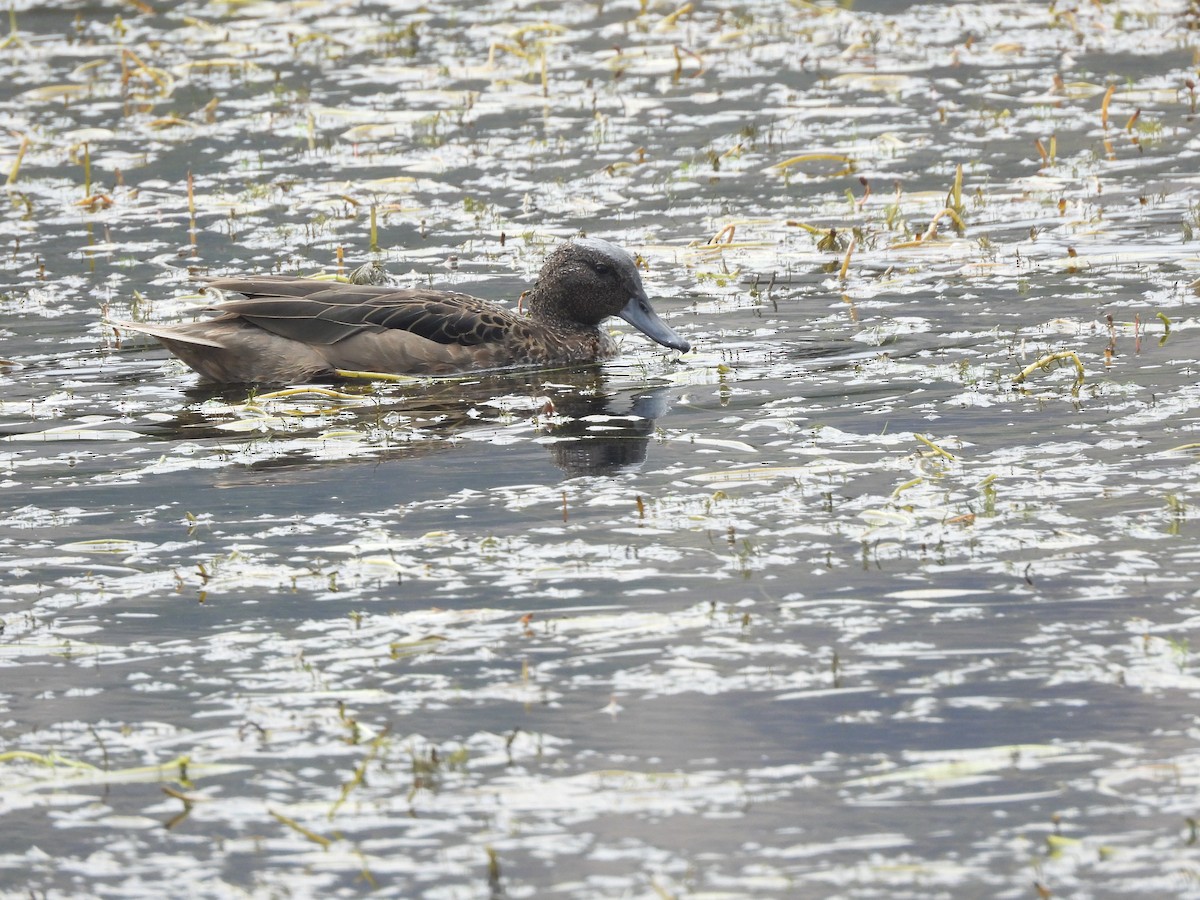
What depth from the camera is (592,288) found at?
12.6m

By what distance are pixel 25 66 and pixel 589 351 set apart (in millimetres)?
14437

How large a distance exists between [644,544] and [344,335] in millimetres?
4216

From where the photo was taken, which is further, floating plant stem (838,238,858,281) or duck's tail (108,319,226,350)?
floating plant stem (838,238,858,281)

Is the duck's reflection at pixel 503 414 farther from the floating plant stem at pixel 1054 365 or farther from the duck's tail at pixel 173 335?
the floating plant stem at pixel 1054 365

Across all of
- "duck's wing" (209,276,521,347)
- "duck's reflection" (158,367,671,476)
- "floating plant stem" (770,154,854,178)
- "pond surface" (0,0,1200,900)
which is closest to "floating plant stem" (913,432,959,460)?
"pond surface" (0,0,1200,900)

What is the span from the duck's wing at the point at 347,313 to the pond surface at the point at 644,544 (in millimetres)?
395

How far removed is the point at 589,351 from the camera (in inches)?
491

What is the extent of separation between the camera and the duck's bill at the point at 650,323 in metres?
12.0

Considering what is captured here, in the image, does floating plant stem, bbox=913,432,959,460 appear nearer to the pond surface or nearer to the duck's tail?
the pond surface

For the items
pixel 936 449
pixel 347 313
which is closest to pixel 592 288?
pixel 347 313

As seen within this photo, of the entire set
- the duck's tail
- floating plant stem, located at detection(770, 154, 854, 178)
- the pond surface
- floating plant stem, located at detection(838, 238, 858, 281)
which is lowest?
the pond surface

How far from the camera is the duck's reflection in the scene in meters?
9.95

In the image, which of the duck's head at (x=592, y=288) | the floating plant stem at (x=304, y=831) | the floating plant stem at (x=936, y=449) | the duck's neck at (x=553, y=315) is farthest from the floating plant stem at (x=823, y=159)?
the floating plant stem at (x=304, y=831)

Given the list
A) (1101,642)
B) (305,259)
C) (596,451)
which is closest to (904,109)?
(305,259)
